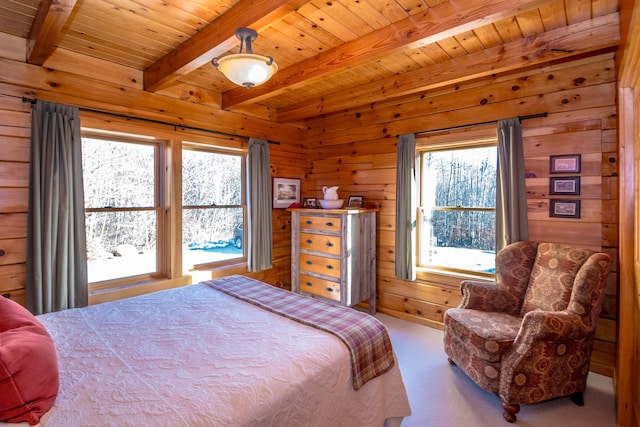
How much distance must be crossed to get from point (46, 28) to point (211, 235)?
2265 mm

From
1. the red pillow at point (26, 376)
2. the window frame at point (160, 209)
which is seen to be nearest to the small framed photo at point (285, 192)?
the window frame at point (160, 209)

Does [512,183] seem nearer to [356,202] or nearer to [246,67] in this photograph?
[356,202]

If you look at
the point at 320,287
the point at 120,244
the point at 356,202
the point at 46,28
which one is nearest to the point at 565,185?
the point at 356,202

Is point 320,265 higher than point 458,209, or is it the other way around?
point 458,209

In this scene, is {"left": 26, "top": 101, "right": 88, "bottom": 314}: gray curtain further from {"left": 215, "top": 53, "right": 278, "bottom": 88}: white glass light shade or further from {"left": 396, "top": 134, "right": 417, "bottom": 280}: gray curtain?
{"left": 396, "top": 134, "right": 417, "bottom": 280}: gray curtain

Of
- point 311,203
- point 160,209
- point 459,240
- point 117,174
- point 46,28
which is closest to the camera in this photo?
point 46,28

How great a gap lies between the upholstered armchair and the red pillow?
92.3 inches

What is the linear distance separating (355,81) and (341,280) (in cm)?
212

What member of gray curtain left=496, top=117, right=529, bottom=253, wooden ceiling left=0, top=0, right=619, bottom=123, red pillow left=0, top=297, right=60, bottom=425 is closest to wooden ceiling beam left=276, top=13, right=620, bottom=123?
wooden ceiling left=0, top=0, right=619, bottom=123

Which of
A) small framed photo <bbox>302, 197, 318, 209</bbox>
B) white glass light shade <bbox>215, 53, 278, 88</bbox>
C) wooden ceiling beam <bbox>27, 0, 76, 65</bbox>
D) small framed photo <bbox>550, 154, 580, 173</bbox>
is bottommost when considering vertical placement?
small framed photo <bbox>302, 197, 318, 209</bbox>

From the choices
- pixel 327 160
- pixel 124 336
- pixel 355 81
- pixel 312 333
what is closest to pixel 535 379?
pixel 312 333

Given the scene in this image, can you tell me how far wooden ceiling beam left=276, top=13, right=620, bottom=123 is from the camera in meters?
2.15

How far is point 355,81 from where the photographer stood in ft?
11.1

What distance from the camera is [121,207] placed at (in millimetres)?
3004
